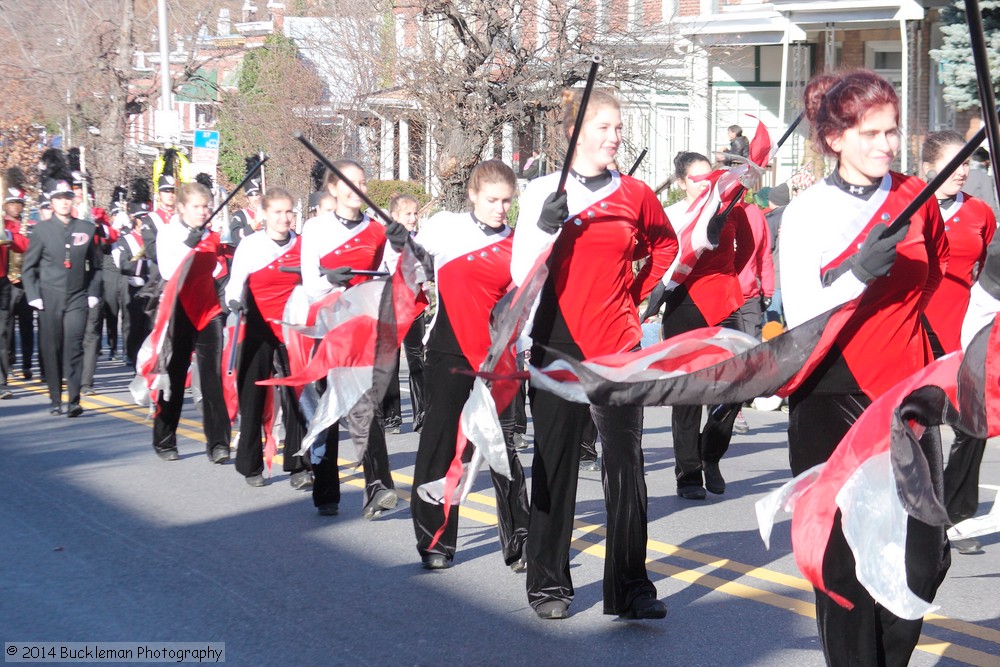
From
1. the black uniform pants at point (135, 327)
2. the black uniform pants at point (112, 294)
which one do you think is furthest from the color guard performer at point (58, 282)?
the black uniform pants at point (112, 294)

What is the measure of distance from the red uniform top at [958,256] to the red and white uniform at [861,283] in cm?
278

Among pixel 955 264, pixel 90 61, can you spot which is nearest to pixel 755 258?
pixel 955 264

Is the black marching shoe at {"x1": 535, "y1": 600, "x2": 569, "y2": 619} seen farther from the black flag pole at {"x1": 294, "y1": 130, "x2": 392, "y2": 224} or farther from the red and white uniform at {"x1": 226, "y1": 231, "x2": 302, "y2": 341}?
the red and white uniform at {"x1": 226, "y1": 231, "x2": 302, "y2": 341}

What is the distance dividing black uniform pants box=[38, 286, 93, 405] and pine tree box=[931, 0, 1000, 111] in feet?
37.7

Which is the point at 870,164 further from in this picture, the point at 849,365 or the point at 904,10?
the point at 904,10

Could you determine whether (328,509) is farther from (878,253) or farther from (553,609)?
(878,253)

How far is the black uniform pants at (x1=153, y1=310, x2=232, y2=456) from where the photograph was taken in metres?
9.73

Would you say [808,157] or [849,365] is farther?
[808,157]

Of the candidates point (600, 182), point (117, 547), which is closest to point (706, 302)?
point (600, 182)

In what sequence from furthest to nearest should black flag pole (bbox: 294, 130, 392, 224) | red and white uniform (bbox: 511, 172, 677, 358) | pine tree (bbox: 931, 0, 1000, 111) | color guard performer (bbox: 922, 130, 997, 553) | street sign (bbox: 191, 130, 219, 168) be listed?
street sign (bbox: 191, 130, 219, 168), pine tree (bbox: 931, 0, 1000, 111), color guard performer (bbox: 922, 130, 997, 553), black flag pole (bbox: 294, 130, 392, 224), red and white uniform (bbox: 511, 172, 677, 358)

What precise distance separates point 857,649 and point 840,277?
1.13 metres

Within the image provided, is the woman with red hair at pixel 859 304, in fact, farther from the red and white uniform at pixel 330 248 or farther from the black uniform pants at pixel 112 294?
the black uniform pants at pixel 112 294

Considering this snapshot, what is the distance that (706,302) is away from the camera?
819 centimetres

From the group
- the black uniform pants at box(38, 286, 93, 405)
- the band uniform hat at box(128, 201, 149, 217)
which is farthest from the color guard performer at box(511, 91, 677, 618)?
the band uniform hat at box(128, 201, 149, 217)
